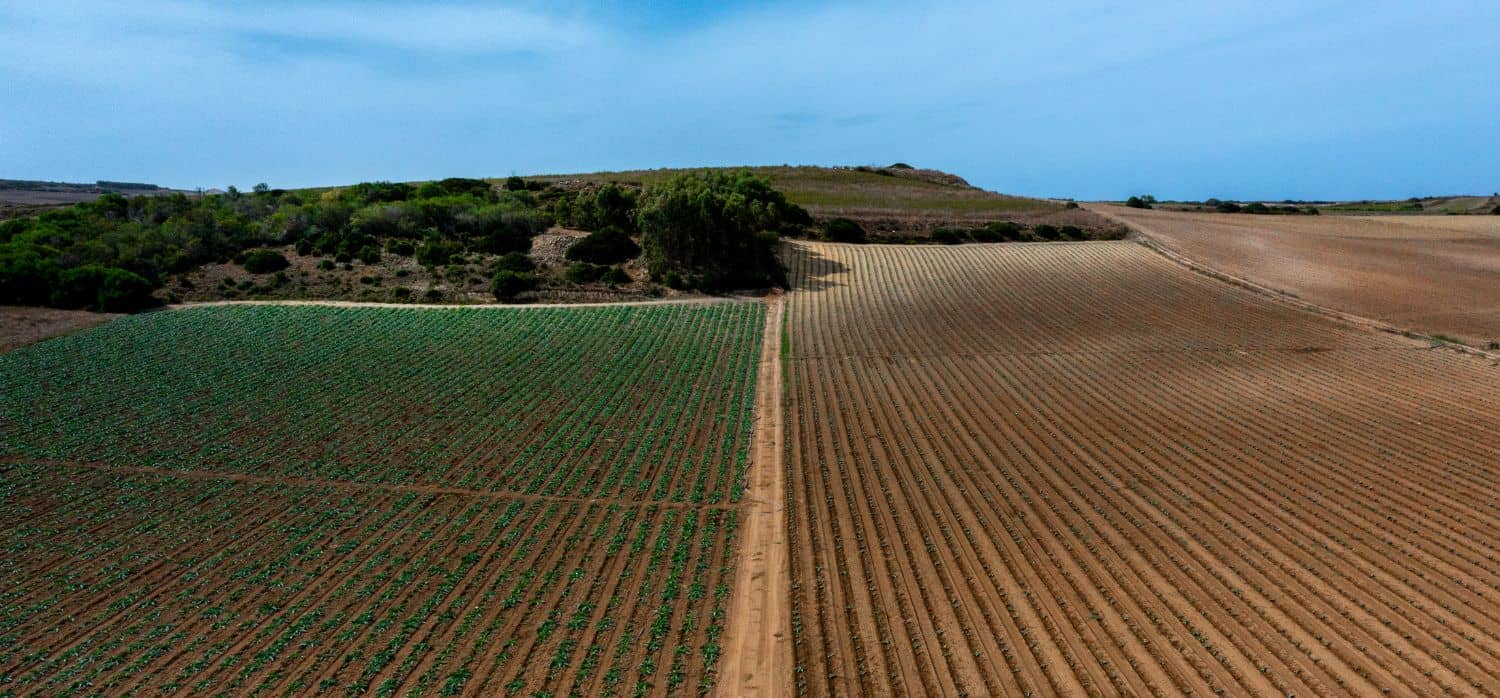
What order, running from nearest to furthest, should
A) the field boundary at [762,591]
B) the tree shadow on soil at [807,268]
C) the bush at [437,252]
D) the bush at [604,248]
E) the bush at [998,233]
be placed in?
the field boundary at [762,591]
the tree shadow on soil at [807,268]
the bush at [437,252]
the bush at [604,248]
the bush at [998,233]

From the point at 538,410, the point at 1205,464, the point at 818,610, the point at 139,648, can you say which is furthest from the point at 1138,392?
the point at 139,648

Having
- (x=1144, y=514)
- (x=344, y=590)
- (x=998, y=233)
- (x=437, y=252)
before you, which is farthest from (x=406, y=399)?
(x=998, y=233)

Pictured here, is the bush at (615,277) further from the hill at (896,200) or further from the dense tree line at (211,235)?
the hill at (896,200)

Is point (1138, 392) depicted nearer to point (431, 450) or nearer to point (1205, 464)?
point (1205, 464)

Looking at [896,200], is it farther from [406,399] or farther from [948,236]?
[406,399]

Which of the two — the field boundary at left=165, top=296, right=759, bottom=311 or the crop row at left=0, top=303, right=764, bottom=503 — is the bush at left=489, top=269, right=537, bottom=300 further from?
the crop row at left=0, top=303, right=764, bottom=503

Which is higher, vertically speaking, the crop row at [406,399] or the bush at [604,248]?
the bush at [604,248]

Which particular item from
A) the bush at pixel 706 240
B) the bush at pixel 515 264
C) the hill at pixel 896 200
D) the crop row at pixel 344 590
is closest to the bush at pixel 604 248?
the bush at pixel 706 240
